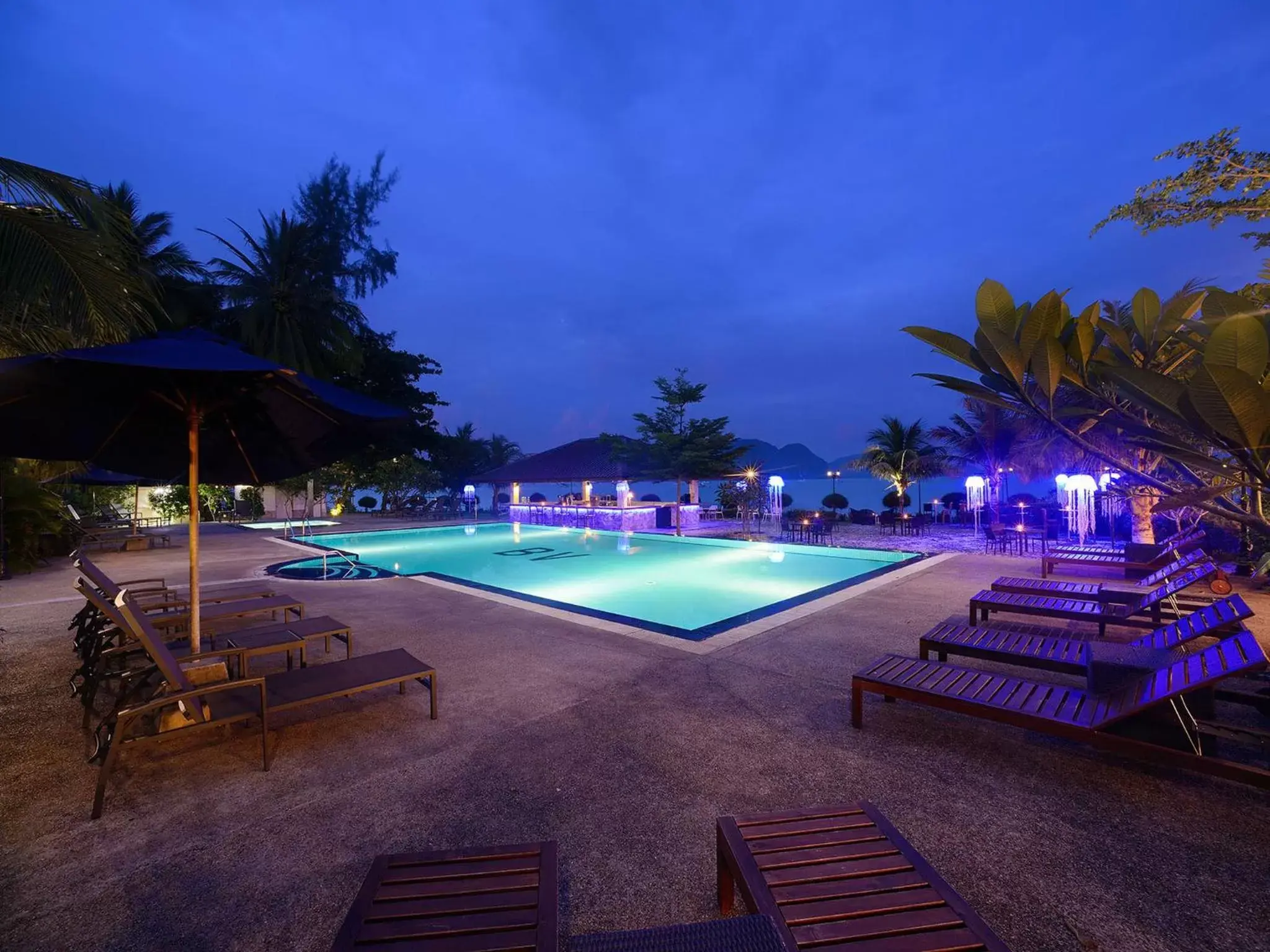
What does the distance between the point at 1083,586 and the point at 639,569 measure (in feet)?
28.0

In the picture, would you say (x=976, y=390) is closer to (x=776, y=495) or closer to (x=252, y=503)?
(x=776, y=495)

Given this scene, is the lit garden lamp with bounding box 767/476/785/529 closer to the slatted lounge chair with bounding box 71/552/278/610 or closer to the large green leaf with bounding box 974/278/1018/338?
the slatted lounge chair with bounding box 71/552/278/610

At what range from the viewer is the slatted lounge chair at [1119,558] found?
845 centimetres

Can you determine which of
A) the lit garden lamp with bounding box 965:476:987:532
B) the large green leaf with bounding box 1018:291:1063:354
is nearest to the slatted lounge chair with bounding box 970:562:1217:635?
the large green leaf with bounding box 1018:291:1063:354

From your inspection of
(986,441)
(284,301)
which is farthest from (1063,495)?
(284,301)

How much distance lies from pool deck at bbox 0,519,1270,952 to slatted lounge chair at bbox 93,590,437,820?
284 millimetres

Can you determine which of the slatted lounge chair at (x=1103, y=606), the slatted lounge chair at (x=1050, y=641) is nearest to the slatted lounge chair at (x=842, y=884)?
the slatted lounge chair at (x=1050, y=641)

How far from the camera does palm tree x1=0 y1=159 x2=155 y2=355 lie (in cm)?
496

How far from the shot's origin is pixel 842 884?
5.95ft

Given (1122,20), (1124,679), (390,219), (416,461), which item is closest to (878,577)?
(1124,679)

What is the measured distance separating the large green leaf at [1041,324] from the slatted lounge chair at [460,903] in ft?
7.59

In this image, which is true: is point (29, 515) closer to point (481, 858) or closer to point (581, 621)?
point (581, 621)

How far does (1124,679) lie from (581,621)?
16.0 ft

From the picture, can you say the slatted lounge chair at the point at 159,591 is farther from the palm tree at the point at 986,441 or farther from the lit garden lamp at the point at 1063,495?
the palm tree at the point at 986,441
